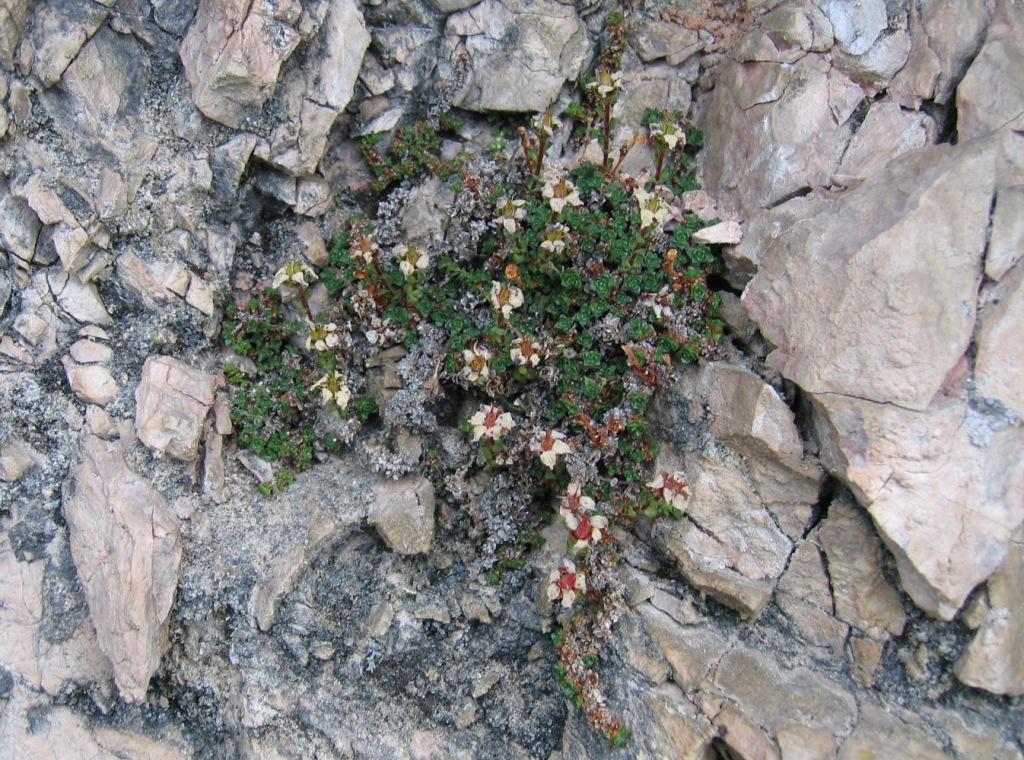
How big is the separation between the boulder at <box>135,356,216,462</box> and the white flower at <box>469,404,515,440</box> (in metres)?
2.01

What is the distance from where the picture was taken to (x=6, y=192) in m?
5.88

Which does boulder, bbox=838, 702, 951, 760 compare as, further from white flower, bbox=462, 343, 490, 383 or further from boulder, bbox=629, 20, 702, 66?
boulder, bbox=629, 20, 702, 66

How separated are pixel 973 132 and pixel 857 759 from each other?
4049 millimetres

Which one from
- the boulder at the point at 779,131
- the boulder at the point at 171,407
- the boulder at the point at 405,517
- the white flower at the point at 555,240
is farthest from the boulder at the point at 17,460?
the boulder at the point at 779,131

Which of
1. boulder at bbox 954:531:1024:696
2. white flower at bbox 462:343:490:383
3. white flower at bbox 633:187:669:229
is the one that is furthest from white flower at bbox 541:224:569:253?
boulder at bbox 954:531:1024:696

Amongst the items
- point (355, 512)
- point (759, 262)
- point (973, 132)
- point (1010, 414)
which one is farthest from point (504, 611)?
point (973, 132)

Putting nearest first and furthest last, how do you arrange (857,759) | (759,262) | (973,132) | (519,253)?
(857,759), (973,132), (759,262), (519,253)

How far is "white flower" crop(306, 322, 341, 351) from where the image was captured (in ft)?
20.1

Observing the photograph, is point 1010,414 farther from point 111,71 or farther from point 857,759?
point 111,71

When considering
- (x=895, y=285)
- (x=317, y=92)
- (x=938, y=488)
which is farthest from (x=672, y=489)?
(x=317, y=92)

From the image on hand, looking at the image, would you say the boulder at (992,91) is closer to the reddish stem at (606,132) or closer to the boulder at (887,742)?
the reddish stem at (606,132)

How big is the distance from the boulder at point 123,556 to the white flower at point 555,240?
10.7 ft

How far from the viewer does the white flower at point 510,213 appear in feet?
20.0

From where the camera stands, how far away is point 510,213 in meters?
6.10
